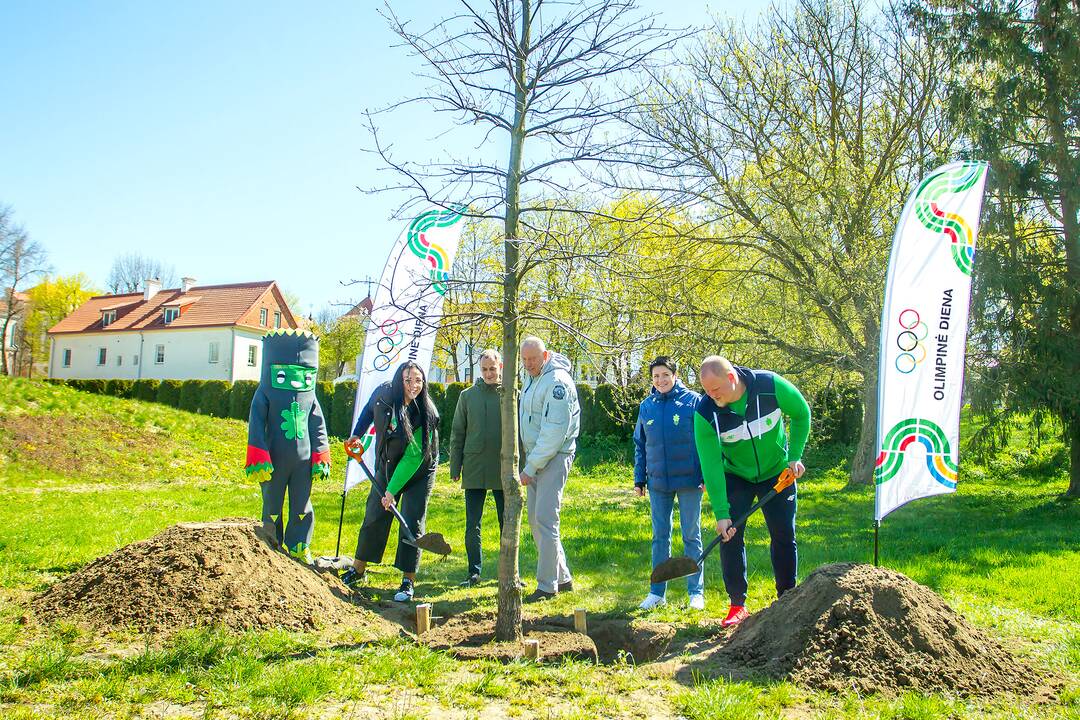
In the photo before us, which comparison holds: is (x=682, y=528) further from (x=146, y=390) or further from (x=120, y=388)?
(x=120, y=388)

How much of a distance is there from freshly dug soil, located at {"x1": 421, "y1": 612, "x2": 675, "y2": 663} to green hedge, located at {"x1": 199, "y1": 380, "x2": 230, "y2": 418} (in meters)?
24.1

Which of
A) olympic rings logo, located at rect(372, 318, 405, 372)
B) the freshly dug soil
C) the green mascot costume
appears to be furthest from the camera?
olympic rings logo, located at rect(372, 318, 405, 372)

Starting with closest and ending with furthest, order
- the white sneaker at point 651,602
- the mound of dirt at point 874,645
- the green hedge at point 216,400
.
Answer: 1. the mound of dirt at point 874,645
2. the white sneaker at point 651,602
3. the green hedge at point 216,400

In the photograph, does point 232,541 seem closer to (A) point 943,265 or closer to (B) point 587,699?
(B) point 587,699

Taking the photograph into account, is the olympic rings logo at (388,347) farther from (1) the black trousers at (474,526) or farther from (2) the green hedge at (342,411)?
(2) the green hedge at (342,411)

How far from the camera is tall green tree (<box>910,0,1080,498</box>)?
11.1m

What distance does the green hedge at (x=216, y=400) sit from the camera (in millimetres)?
26500

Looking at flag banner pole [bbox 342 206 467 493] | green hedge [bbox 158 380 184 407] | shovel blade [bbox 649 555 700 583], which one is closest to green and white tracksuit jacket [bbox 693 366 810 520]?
shovel blade [bbox 649 555 700 583]

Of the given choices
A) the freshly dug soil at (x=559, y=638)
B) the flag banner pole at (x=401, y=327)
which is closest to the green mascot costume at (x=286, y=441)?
the flag banner pole at (x=401, y=327)

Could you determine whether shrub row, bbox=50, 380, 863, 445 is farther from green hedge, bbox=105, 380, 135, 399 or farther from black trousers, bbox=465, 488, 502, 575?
black trousers, bbox=465, 488, 502, 575

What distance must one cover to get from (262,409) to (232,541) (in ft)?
5.00

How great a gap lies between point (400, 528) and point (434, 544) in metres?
0.64

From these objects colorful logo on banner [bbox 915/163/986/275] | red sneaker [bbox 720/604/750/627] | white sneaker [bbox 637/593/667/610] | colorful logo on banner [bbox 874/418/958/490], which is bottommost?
white sneaker [bbox 637/593/667/610]

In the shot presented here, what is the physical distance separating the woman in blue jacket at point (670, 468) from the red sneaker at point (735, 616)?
0.47 m
